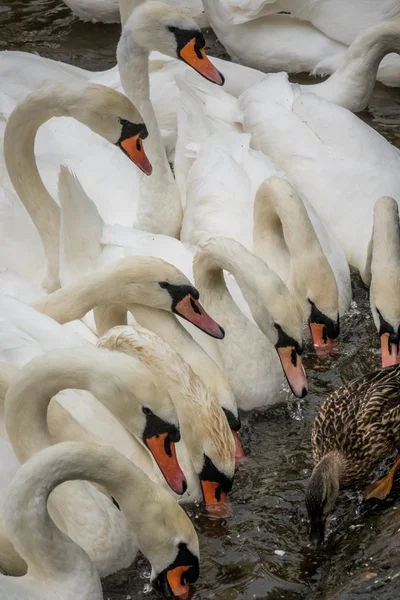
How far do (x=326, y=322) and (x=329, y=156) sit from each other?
149 centimetres

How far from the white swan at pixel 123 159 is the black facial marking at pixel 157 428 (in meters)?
2.31

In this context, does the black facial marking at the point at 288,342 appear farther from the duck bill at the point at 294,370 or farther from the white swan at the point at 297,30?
the white swan at the point at 297,30

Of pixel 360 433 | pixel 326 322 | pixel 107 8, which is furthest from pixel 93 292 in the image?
pixel 107 8

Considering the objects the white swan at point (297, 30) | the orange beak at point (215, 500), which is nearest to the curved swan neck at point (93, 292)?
the orange beak at point (215, 500)

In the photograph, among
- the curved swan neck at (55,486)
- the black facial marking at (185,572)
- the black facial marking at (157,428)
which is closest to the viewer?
the curved swan neck at (55,486)

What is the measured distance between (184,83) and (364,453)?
3.61 m

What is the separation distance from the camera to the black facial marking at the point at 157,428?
6.00 metres

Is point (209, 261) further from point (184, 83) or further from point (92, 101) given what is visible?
point (184, 83)

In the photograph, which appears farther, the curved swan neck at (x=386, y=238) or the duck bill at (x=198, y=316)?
the curved swan neck at (x=386, y=238)

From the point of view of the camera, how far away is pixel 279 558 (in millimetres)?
6211

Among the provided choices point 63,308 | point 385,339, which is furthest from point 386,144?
point 63,308

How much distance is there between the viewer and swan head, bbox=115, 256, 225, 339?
696cm

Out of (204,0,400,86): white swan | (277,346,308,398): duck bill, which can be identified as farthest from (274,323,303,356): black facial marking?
(204,0,400,86): white swan

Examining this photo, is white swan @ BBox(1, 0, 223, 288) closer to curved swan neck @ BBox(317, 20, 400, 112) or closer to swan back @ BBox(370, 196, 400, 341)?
swan back @ BBox(370, 196, 400, 341)
